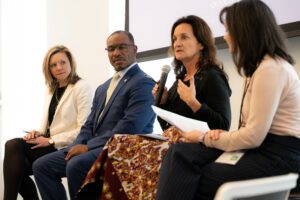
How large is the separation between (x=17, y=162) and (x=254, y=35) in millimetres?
1876

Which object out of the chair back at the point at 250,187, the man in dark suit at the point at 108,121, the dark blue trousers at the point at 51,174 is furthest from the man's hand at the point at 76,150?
the chair back at the point at 250,187

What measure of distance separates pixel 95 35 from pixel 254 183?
127 inches

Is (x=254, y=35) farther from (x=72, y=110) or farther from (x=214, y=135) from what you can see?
(x=72, y=110)

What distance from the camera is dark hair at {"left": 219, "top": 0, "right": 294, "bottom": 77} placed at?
1448 millimetres

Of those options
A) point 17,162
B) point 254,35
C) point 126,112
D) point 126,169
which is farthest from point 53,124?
point 254,35

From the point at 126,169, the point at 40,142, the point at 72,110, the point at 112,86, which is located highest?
the point at 112,86

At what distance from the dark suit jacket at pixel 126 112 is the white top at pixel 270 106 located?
0.95 meters

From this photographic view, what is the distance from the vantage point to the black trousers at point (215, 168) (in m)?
1.32

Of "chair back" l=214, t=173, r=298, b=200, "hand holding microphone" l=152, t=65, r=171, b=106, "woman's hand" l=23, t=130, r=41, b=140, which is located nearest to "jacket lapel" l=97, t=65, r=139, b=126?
"hand holding microphone" l=152, t=65, r=171, b=106

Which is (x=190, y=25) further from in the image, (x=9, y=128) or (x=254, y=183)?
(x=9, y=128)

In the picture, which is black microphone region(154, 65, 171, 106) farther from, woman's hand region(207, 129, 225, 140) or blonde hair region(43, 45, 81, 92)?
blonde hair region(43, 45, 81, 92)

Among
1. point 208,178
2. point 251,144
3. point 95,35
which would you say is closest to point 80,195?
point 208,178

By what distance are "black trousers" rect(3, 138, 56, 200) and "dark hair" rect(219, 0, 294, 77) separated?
1671 millimetres

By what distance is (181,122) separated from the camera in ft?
4.97
